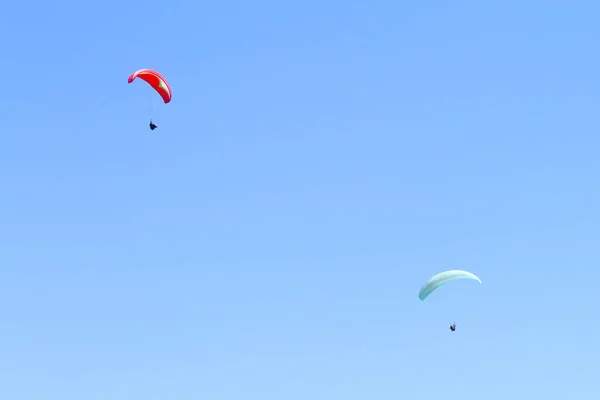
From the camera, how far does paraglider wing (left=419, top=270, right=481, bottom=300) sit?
366 ft

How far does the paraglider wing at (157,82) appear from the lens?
350ft

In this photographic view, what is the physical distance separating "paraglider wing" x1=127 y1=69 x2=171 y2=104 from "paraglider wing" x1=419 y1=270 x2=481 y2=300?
27694 millimetres

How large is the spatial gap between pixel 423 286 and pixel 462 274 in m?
4.50

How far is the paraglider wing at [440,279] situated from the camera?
11154 centimetres

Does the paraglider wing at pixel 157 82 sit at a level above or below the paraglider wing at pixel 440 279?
above

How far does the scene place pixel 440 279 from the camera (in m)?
113

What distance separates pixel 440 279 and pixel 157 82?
29.7 m

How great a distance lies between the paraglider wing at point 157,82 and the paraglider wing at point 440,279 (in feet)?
90.9

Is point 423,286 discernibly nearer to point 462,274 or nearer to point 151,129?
point 462,274

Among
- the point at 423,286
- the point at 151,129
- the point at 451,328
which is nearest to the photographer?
the point at 151,129

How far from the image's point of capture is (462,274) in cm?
11131

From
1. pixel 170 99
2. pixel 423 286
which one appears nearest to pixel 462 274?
pixel 423 286

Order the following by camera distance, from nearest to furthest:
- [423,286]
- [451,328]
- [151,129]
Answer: [151,129]
[423,286]
[451,328]

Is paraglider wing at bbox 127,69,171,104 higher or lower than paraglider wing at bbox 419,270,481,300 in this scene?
higher
